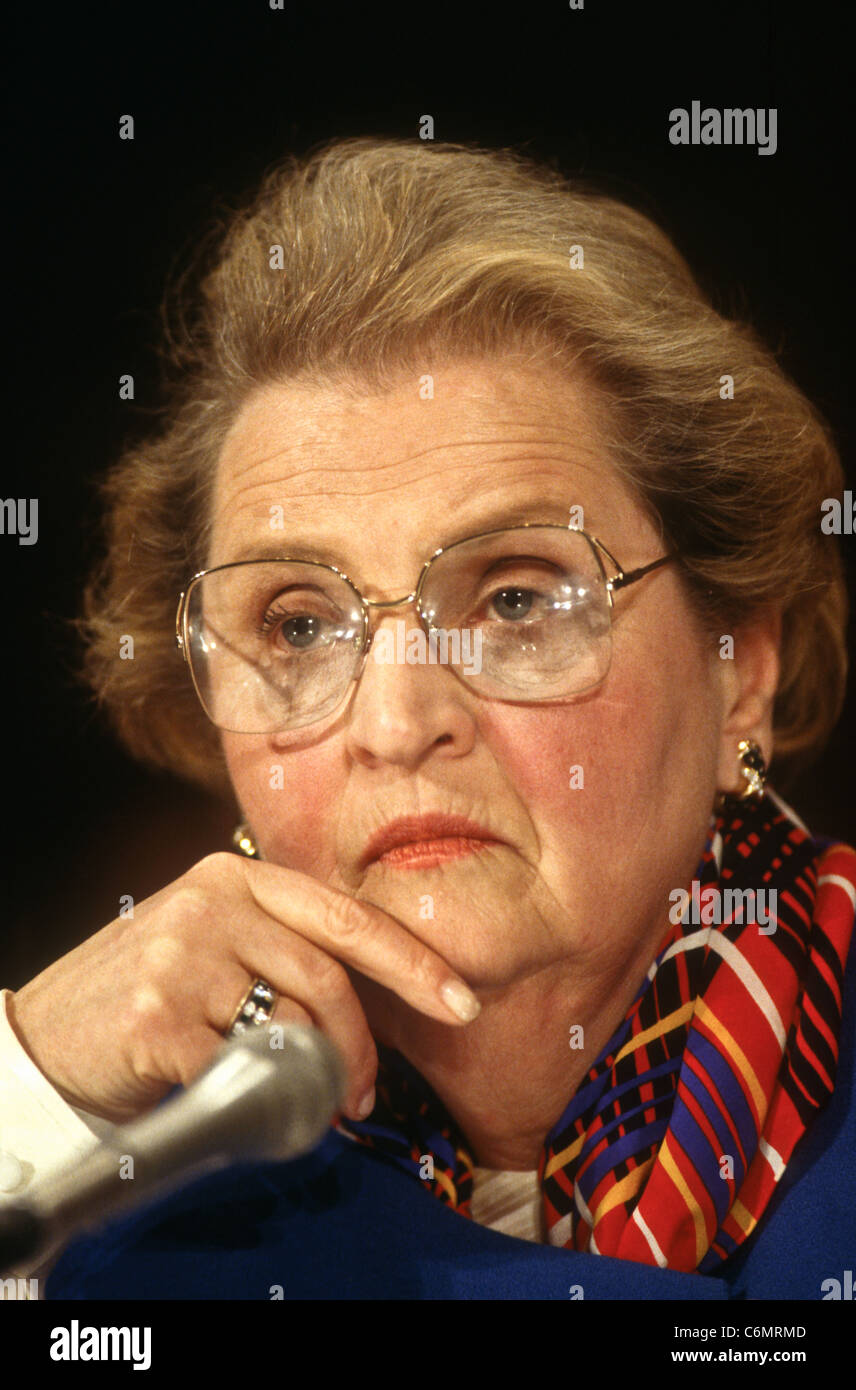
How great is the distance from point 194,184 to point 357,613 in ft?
2.42

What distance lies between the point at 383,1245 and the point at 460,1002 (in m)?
0.36

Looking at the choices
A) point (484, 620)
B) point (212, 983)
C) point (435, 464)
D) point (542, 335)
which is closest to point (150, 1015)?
point (212, 983)

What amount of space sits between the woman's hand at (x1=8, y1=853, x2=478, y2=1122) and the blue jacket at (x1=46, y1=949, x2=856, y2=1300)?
0.20m

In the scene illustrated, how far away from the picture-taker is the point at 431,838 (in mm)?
1462

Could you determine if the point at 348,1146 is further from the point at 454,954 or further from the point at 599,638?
the point at 599,638

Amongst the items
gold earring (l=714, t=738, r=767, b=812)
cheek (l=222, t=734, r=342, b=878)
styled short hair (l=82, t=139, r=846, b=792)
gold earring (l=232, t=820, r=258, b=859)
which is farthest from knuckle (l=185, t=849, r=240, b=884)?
gold earring (l=714, t=738, r=767, b=812)

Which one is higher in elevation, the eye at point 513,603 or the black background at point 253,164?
the black background at point 253,164

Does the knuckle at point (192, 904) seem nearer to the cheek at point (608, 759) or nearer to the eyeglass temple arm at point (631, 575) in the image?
the cheek at point (608, 759)

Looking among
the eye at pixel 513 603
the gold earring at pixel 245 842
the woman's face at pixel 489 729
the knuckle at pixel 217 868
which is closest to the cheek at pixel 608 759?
the woman's face at pixel 489 729

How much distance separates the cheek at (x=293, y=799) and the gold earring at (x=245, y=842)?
0.34 ft

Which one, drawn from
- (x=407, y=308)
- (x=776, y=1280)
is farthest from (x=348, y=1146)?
(x=407, y=308)

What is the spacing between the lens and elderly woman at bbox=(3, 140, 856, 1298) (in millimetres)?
1429

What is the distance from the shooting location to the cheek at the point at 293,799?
1540 mm

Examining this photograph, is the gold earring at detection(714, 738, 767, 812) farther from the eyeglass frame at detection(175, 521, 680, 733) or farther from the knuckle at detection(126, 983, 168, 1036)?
the knuckle at detection(126, 983, 168, 1036)
